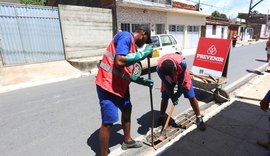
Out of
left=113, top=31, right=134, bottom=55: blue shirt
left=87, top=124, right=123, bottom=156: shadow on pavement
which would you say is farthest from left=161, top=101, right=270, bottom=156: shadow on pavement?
left=113, top=31, right=134, bottom=55: blue shirt

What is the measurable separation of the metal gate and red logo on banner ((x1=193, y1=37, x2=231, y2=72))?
7.20 metres

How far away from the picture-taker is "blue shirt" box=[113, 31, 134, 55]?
237cm

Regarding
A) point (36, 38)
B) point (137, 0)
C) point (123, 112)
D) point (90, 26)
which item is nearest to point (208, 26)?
point (137, 0)

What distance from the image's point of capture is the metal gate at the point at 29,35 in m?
8.38

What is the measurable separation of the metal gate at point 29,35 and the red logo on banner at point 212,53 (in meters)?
7.20

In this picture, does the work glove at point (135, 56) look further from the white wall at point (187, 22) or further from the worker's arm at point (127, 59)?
the white wall at point (187, 22)

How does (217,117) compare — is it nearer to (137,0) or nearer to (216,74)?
(216,74)

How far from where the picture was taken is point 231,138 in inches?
132

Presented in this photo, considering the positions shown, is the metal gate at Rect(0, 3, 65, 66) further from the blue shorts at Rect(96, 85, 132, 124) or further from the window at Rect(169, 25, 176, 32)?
the window at Rect(169, 25, 176, 32)

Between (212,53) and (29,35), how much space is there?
793 centimetres

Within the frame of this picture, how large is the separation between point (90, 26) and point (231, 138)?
990 centimetres

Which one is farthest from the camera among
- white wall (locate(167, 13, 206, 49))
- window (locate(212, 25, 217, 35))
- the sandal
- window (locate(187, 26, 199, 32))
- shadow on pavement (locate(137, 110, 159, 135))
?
window (locate(212, 25, 217, 35))

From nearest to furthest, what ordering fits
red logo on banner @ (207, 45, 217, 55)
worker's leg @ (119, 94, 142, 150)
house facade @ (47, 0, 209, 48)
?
1. worker's leg @ (119, 94, 142, 150)
2. red logo on banner @ (207, 45, 217, 55)
3. house facade @ (47, 0, 209, 48)

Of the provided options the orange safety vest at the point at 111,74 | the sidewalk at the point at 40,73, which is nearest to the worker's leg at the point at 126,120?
the orange safety vest at the point at 111,74
